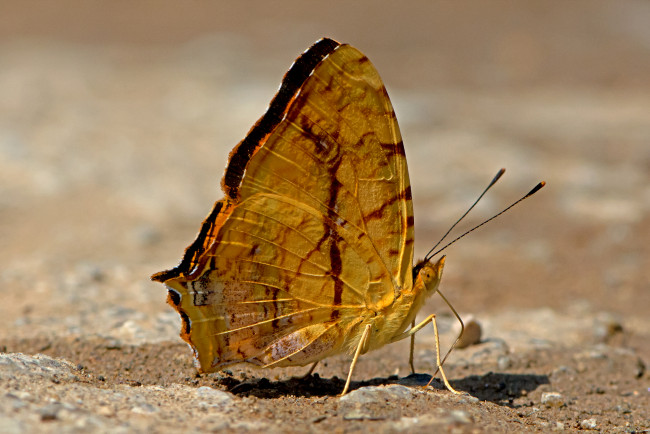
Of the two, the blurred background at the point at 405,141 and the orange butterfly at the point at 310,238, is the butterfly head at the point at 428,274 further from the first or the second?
the blurred background at the point at 405,141

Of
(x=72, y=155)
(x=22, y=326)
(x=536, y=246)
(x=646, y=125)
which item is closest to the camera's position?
(x=22, y=326)

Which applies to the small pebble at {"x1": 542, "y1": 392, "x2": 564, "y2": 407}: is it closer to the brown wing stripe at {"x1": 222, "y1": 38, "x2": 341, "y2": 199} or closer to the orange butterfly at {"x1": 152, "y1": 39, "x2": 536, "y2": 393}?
the orange butterfly at {"x1": 152, "y1": 39, "x2": 536, "y2": 393}

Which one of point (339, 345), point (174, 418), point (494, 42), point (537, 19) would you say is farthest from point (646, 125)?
point (174, 418)

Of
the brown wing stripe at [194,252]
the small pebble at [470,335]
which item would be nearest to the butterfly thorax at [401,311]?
the brown wing stripe at [194,252]

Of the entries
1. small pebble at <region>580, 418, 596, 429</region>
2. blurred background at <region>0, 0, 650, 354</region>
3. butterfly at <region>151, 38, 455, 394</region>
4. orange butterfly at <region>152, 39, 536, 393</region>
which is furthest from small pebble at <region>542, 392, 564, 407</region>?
blurred background at <region>0, 0, 650, 354</region>

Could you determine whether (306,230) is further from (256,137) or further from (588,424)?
(588,424)

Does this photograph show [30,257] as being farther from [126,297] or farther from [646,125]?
[646,125]
